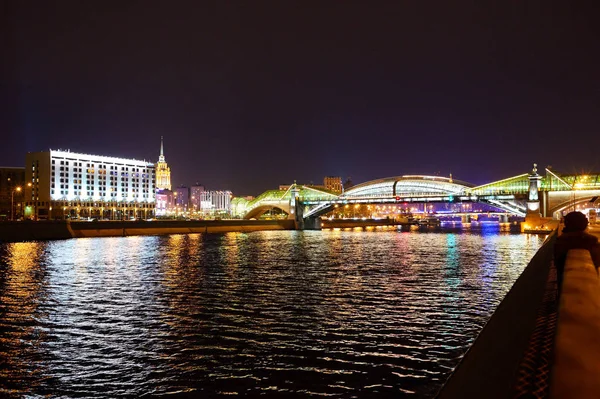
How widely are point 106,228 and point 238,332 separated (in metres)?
81.4

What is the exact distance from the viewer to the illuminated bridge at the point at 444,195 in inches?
3935

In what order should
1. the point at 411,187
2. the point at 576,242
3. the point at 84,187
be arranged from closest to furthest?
the point at 576,242 → the point at 411,187 → the point at 84,187

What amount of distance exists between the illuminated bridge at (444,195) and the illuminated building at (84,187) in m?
40.6

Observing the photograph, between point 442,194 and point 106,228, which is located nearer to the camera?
point 106,228

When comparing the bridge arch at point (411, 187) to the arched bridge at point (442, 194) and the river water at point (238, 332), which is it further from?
the river water at point (238, 332)

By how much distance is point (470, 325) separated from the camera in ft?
54.1

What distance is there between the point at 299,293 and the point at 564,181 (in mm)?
92873

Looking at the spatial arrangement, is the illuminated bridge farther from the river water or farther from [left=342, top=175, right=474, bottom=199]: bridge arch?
the river water

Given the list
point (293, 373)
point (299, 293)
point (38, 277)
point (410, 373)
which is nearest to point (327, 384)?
point (293, 373)

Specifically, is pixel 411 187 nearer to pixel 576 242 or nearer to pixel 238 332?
pixel 238 332

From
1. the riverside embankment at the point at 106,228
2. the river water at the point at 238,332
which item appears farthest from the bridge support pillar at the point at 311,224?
the river water at the point at 238,332

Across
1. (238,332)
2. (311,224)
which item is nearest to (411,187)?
(311,224)

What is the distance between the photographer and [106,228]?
300 feet

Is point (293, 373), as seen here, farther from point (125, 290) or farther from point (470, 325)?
point (125, 290)
